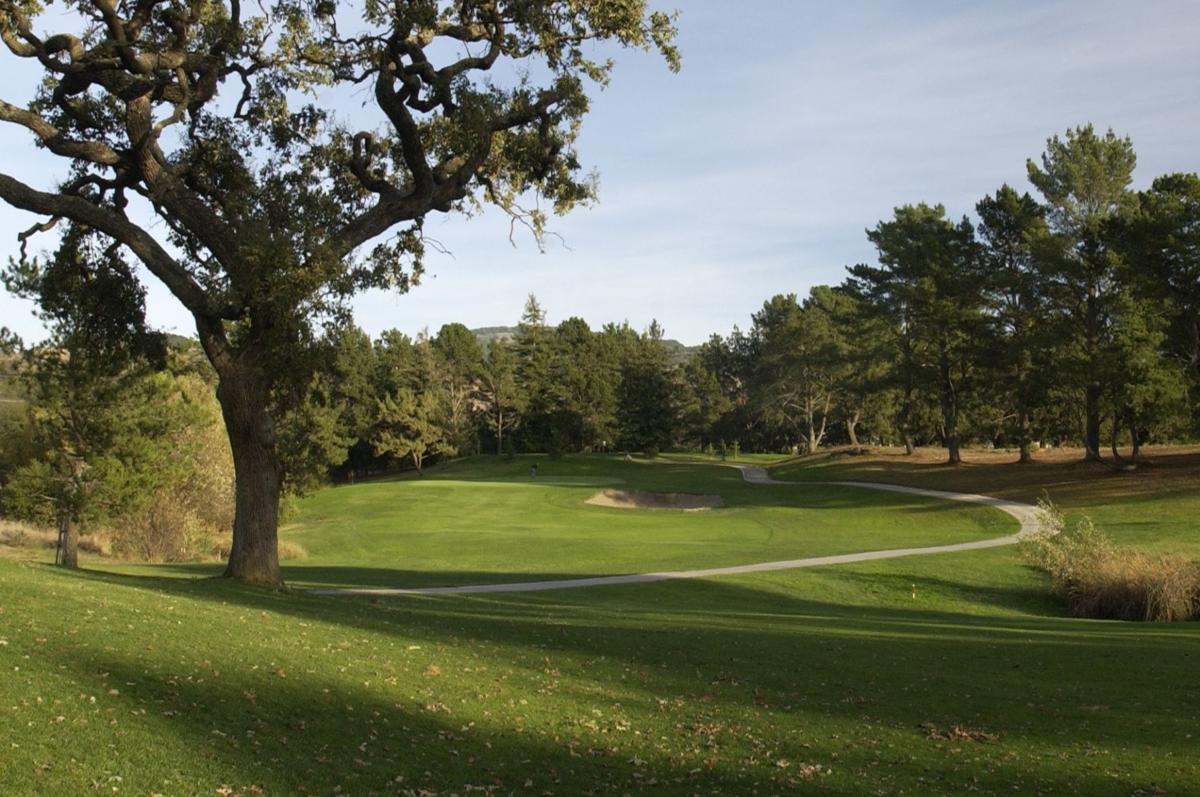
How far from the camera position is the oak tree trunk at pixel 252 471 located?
50.3 ft

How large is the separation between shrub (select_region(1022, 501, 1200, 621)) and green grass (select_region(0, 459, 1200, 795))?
287cm

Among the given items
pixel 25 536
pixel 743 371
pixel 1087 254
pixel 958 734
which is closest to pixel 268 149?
pixel 958 734

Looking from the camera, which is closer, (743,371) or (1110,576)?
(1110,576)

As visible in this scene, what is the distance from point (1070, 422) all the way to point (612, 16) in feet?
239

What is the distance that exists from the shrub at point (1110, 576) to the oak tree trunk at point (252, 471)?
62.9 feet

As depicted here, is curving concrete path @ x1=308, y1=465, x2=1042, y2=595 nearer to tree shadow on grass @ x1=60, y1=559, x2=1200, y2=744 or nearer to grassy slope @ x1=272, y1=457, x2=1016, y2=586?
grassy slope @ x1=272, y1=457, x2=1016, y2=586

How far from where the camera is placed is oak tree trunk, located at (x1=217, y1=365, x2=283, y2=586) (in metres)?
15.3

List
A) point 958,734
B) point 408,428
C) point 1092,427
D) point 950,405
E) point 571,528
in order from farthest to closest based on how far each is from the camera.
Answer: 1. point 408,428
2. point 950,405
3. point 1092,427
4. point 571,528
5. point 958,734

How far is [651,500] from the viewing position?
204 feet

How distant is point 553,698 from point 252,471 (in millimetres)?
8176

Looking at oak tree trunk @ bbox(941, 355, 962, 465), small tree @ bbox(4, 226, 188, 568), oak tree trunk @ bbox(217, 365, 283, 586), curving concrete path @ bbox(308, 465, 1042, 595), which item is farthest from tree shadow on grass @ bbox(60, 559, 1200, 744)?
oak tree trunk @ bbox(941, 355, 962, 465)

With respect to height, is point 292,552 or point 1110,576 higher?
point 1110,576

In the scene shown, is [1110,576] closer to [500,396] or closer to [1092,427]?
[1092,427]

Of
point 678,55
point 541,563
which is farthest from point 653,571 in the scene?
point 678,55
